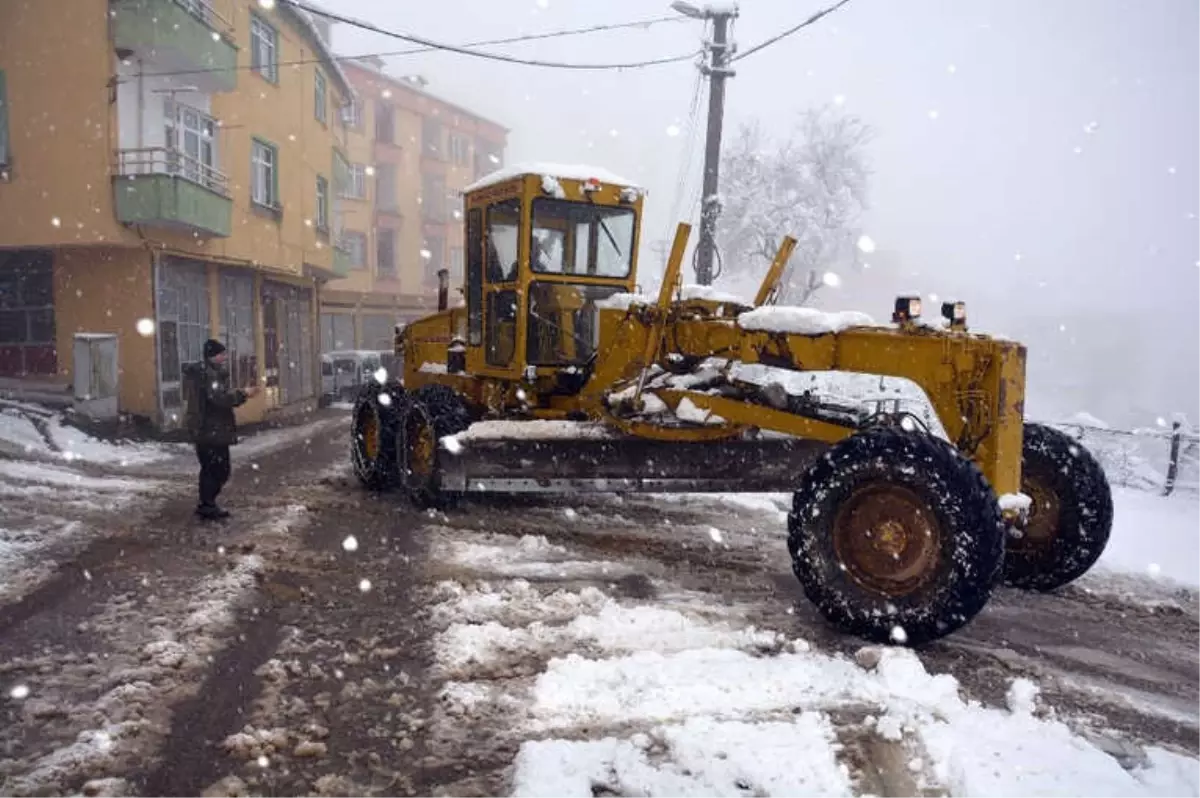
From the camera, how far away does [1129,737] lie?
142 inches

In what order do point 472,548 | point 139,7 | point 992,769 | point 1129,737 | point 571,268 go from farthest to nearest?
point 139,7 < point 571,268 < point 472,548 < point 1129,737 < point 992,769

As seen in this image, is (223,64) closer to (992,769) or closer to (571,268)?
(571,268)

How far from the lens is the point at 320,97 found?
22875 millimetres

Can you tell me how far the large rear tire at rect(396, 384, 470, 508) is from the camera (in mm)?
7359

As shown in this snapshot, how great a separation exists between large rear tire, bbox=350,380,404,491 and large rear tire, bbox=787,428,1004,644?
16.4 ft

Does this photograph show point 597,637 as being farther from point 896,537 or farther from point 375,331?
point 375,331

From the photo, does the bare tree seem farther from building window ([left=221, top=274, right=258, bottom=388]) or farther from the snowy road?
the snowy road

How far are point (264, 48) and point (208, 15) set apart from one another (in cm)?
268

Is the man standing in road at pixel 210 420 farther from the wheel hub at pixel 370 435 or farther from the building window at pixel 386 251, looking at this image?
the building window at pixel 386 251

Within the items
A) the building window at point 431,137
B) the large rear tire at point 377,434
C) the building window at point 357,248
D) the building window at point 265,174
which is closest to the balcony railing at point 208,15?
the building window at point 265,174

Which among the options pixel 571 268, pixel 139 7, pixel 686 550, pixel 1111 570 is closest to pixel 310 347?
pixel 139 7

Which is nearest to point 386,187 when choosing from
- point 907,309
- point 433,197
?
point 433,197

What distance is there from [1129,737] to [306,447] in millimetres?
11964

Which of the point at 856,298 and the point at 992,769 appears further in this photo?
the point at 856,298
